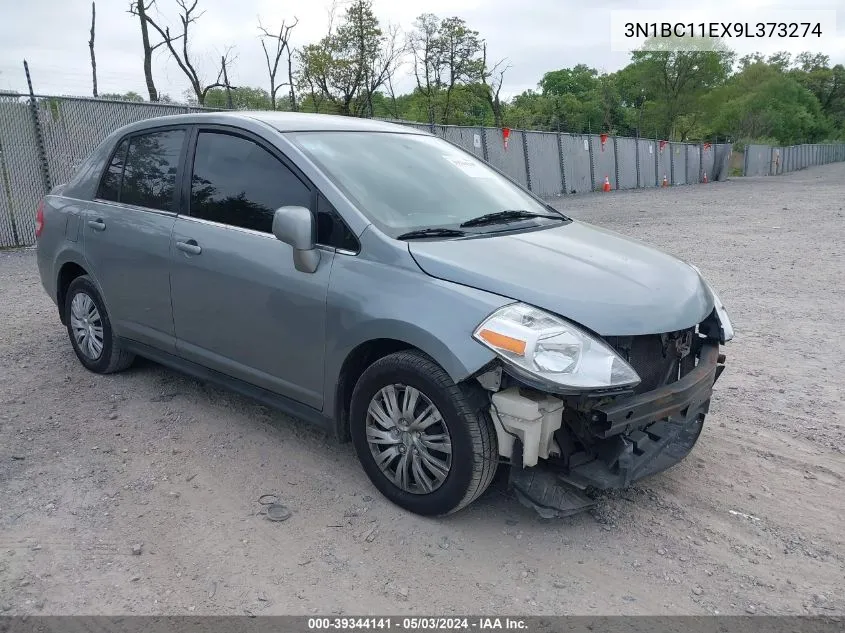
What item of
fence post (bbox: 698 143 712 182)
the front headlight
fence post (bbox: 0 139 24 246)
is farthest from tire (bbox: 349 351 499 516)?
fence post (bbox: 698 143 712 182)

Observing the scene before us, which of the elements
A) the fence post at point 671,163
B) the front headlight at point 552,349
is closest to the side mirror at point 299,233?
the front headlight at point 552,349

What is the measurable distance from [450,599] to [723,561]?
118cm

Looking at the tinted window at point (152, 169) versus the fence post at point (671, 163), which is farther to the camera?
Answer: the fence post at point (671, 163)

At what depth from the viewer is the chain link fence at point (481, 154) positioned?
11070mm

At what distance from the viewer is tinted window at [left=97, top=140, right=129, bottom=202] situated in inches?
188

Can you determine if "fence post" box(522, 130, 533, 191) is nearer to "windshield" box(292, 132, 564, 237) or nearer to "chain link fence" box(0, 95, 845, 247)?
"chain link fence" box(0, 95, 845, 247)

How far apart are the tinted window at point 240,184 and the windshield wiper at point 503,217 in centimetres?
87

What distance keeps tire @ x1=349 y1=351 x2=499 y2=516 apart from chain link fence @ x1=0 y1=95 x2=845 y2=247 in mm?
6555

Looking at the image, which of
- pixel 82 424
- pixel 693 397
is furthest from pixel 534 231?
pixel 82 424

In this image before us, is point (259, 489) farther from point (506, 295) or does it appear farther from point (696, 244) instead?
point (696, 244)

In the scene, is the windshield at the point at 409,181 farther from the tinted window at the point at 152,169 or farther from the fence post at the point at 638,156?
the fence post at the point at 638,156

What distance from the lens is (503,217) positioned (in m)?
3.91

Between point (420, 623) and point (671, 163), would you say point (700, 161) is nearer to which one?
point (671, 163)

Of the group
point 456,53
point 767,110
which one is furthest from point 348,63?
point 767,110
